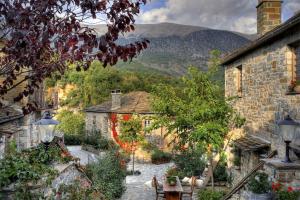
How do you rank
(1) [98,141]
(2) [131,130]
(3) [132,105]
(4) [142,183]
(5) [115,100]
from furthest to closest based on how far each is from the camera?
(1) [98,141], (5) [115,100], (3) [132,105], (2) [131,130], (4) [142,183]

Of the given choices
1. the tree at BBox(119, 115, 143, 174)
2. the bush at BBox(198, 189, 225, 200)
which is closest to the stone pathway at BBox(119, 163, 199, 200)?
the tree at BBox(119, 115, 143, 174)

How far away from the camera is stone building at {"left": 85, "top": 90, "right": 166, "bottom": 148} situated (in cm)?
2884

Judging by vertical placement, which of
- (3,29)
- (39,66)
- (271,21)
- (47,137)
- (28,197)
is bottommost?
(28,197)

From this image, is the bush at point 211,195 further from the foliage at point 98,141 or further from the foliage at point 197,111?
the foliage at point 98,141

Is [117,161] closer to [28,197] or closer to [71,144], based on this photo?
[28,197]

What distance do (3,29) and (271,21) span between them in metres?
11.6

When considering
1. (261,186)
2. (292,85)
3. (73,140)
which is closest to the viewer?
(261,186)

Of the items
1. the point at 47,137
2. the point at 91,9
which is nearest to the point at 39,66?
the point at 91,9

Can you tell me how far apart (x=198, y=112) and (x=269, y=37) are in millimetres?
4647

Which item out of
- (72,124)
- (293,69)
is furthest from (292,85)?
(72,124)

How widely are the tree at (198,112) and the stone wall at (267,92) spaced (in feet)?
2.80

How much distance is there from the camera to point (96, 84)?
146 feet

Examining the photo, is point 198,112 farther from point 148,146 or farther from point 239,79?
point 148,146

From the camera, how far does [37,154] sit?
958 cm
